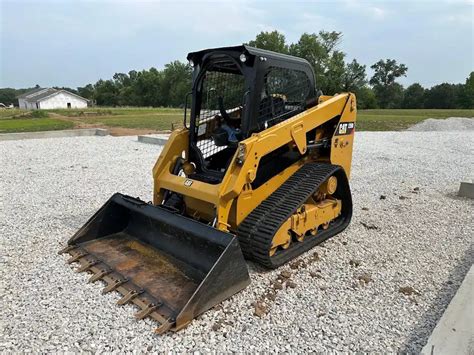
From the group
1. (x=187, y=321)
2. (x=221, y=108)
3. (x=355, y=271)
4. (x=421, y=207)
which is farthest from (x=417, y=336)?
(x=421, y=207)

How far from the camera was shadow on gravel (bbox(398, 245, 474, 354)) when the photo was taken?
2.76 m

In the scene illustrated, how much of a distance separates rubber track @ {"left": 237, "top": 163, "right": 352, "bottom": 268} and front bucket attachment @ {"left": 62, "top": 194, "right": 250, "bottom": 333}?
1.35ft

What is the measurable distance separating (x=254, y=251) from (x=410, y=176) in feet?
21.2

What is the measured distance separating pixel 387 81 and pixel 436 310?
93.8 meters

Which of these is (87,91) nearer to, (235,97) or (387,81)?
(387,81)

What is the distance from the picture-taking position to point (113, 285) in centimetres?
338

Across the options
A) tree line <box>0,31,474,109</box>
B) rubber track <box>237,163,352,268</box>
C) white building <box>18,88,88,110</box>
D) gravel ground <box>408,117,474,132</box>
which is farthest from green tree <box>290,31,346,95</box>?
white building <box>18,88,88,110</box>

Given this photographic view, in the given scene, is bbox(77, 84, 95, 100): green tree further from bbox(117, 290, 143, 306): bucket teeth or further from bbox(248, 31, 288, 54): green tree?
bbox(117, 290, 143, 306): bucket teeth

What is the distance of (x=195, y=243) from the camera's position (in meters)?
3.51

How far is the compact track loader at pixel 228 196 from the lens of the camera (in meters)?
3.30

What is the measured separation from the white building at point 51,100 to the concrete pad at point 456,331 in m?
91.0

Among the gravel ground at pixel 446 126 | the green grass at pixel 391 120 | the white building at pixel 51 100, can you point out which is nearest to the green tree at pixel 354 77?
the green grass at pixel 391 120

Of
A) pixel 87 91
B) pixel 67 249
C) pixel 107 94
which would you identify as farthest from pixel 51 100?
pixel 67 249

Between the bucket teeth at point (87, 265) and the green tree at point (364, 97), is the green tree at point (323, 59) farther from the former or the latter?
the bucket teeth at point (87, 265)
